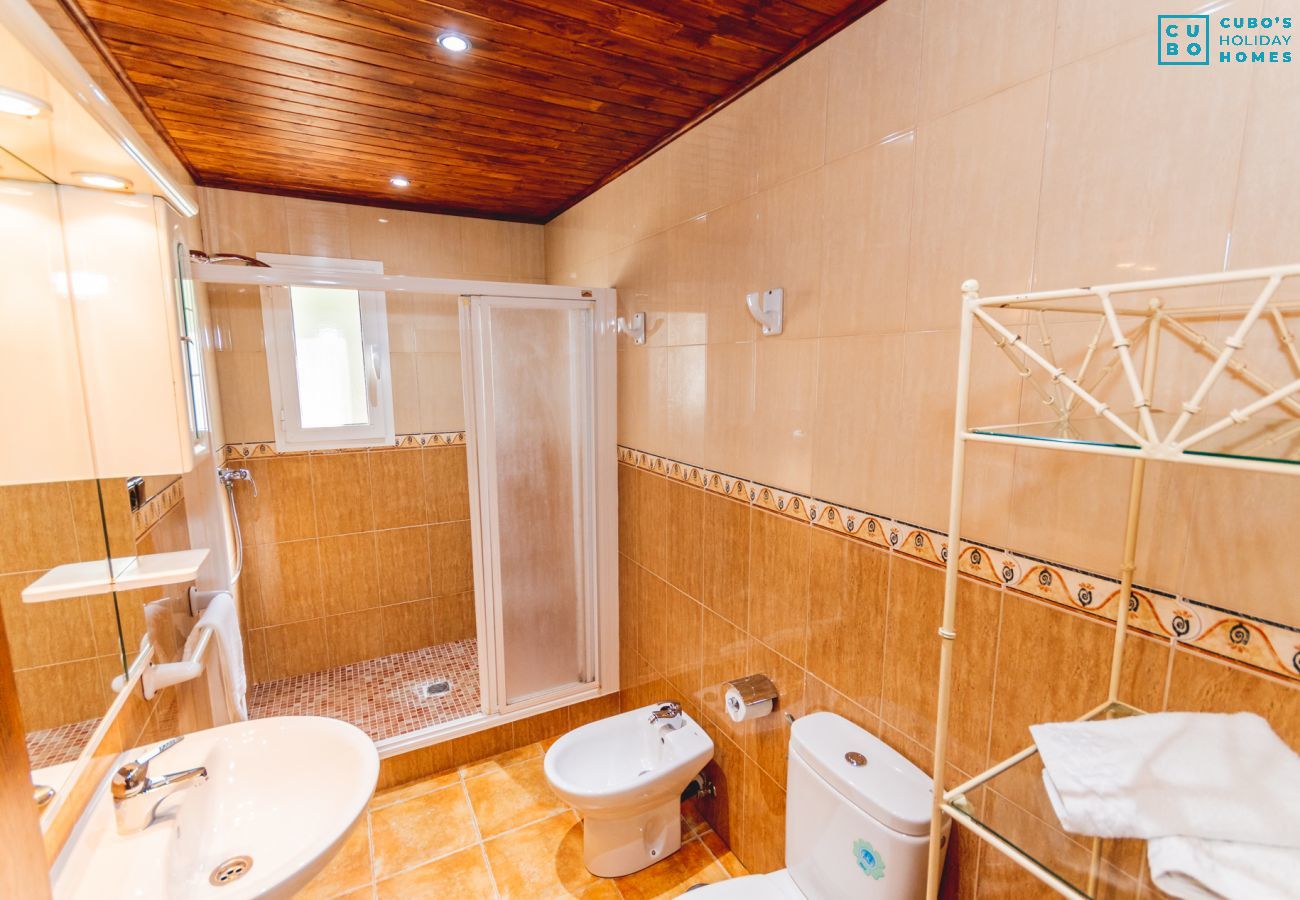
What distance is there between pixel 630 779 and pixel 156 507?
5.01 ft

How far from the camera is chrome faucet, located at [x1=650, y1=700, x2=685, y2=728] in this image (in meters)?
1.99

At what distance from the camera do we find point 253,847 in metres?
1.18

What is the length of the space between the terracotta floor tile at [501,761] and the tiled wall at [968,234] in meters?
1.60

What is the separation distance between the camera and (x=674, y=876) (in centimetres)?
188

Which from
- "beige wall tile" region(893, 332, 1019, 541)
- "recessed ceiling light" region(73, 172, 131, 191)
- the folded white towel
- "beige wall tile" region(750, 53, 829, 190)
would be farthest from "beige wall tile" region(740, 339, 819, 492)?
"recessed ceiling light" region(73, 172, 131, 191)

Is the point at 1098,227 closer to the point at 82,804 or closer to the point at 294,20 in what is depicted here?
the point at 294,20

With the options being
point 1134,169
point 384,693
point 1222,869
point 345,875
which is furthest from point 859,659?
point 384,693

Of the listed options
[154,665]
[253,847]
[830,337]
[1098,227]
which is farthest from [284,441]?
[1098,227]

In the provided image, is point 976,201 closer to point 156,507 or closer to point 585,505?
point 585,505

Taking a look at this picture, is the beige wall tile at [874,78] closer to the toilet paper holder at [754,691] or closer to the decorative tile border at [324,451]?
the toilet paper holder at [754,691]

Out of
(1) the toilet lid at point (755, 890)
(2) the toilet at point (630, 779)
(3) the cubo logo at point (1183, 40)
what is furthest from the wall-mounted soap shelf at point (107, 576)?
(3) the cubo logo at point (1183, 40)

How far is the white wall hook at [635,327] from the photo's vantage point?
2.23 m

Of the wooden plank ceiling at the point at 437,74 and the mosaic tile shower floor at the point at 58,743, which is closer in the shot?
the mosaic tile shower floor at the point at 58,743

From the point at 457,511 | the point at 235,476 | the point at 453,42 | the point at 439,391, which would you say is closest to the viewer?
the point at 453,42
